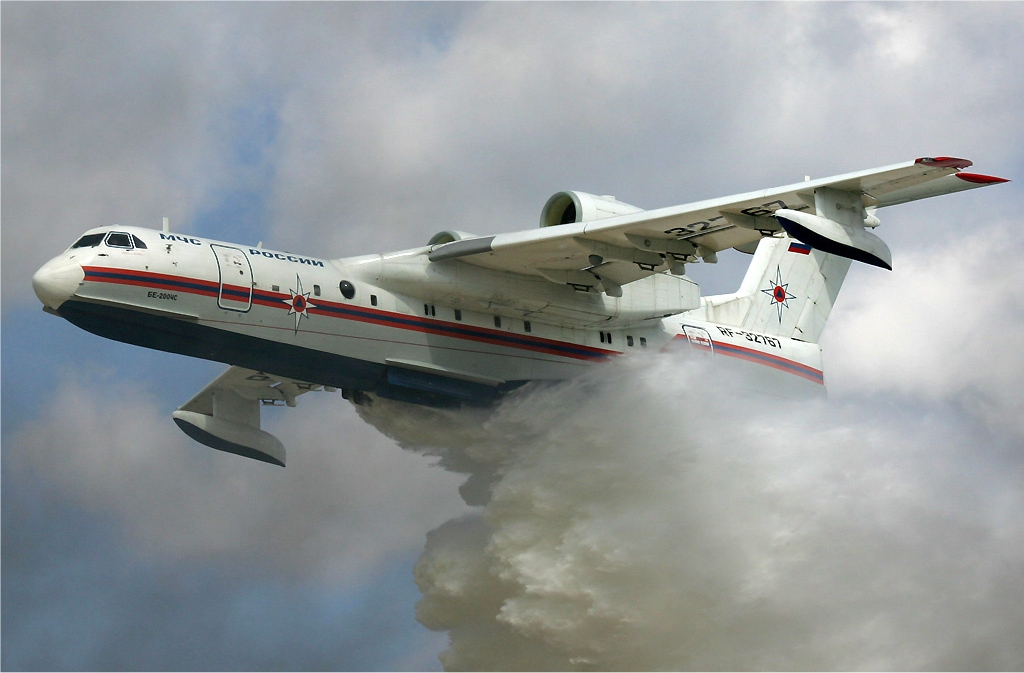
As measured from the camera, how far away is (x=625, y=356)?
15.8 m

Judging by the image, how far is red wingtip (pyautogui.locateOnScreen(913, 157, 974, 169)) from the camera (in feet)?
40.8

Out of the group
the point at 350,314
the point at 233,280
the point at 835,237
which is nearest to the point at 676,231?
the point at 835,237

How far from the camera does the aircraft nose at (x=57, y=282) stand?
41.8 ft

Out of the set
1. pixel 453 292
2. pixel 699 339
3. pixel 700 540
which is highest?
pixel 453 292

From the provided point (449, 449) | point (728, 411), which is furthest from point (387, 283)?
point (728, 411)

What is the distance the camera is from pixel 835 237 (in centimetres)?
1283

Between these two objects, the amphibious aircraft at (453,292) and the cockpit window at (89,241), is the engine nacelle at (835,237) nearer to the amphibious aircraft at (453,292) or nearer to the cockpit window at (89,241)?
the amphibious aircraft at (453,292)

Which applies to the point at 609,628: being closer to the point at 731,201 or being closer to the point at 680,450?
the point at 680,450

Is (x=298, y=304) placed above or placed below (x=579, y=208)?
below

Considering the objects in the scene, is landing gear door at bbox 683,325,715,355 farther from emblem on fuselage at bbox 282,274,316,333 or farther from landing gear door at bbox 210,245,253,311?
landing gear door at bbox 210,245,253,311

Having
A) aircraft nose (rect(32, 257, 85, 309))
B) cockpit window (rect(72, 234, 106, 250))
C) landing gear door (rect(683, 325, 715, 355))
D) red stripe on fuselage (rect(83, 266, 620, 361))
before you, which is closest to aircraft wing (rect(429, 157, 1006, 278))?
red stripe on fuselage (rect(83, 266, 620, 361))

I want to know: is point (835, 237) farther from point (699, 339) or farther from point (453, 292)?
point (453, 292)

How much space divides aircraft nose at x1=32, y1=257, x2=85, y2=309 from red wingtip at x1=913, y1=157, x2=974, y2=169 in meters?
8.25

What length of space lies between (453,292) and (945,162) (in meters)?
5.34
